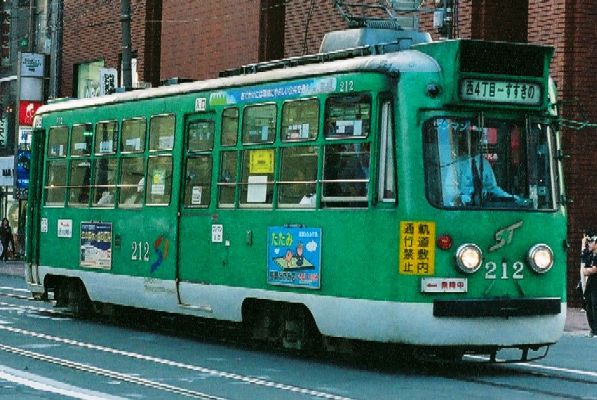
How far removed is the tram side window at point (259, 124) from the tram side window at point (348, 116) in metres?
1.18

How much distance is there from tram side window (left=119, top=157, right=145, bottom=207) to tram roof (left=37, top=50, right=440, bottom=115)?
91cm

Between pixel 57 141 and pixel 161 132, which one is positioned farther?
pixel 57 141

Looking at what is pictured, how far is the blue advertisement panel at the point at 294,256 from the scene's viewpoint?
1590 cm

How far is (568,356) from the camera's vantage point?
1798cm

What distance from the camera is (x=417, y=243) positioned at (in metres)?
14.7

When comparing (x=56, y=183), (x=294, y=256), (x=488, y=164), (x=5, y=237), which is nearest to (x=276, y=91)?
(x=294, y=256)

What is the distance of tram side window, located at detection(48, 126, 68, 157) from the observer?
74.0 ft

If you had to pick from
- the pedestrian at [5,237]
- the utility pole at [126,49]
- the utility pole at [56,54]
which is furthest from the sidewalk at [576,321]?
the pedestrian at [5,237]

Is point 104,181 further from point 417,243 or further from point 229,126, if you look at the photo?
point 417,243

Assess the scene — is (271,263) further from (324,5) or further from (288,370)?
(324,5)

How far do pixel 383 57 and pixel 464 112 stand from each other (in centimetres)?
103

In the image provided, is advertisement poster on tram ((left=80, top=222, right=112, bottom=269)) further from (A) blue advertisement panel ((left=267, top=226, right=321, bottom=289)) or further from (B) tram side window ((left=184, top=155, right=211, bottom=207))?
(A) blue advertisement panel ((left=267, top=226, right=321, bottom=289))

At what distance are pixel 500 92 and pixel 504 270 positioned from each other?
1853 mm

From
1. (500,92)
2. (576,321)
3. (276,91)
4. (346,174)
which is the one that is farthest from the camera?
(576,321)
